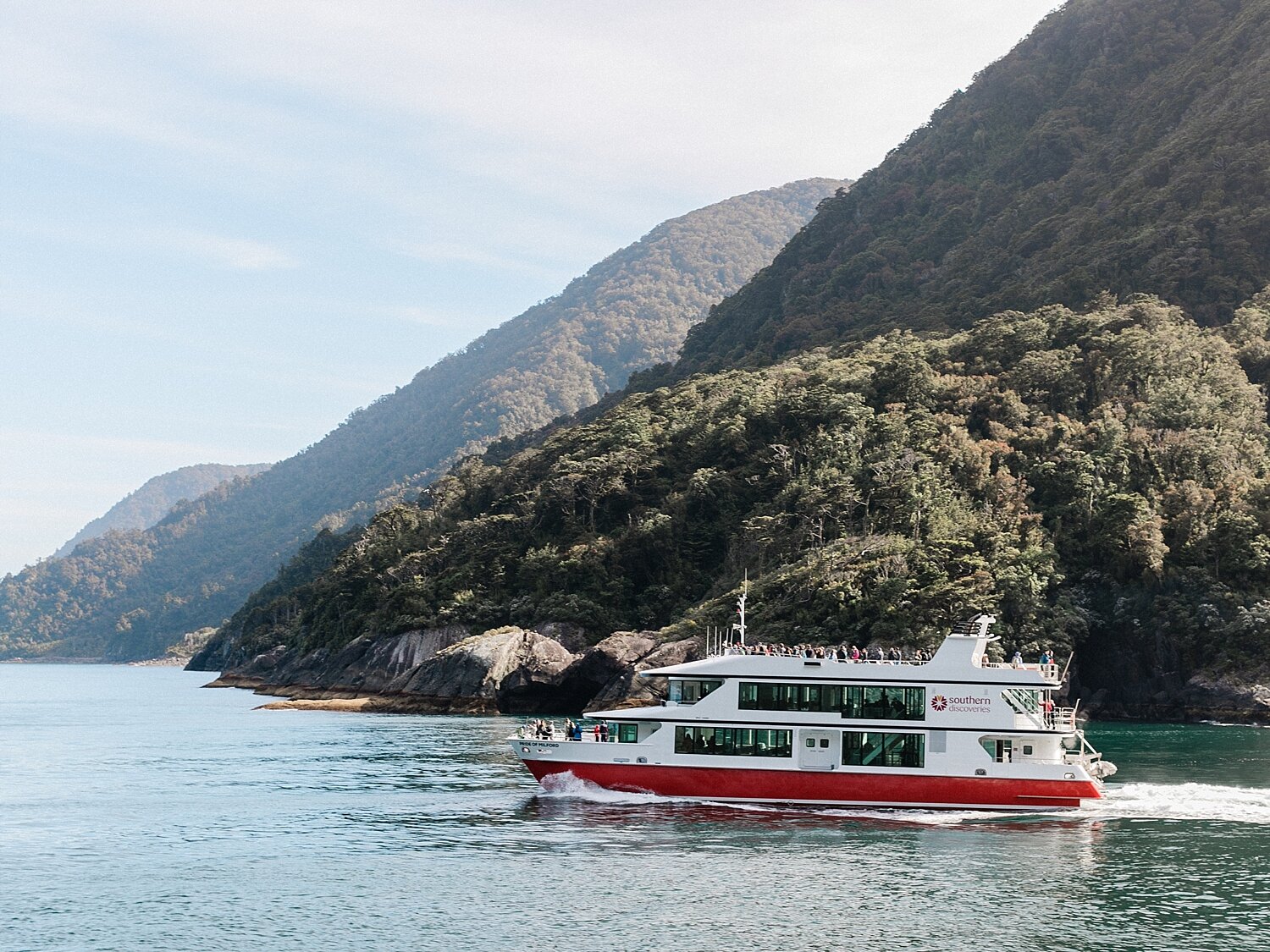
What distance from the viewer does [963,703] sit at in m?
54.4

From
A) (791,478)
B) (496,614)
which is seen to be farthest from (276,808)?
(791,478)

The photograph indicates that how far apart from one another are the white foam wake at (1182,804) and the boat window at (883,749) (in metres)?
7.08

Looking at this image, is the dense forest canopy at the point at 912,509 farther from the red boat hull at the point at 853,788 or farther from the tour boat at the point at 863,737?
the red boat hull at the point at 853,788

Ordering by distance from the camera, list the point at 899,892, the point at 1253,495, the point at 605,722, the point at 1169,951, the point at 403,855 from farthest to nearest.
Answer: the point at 1253,495, the point at 605,722, the point at 403,855, the point at 899,892, the point at 1169,951

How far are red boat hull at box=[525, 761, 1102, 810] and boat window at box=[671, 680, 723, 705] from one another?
2.91m

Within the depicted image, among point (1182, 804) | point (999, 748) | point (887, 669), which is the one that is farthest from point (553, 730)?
point (1182, 804)

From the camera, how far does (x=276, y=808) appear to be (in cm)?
5622

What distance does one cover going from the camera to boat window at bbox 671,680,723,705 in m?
56.0

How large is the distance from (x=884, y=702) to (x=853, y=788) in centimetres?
383

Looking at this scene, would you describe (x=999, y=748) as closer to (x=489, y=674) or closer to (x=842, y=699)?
(x=842, y=699)

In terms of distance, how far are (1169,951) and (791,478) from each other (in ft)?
Result: 349

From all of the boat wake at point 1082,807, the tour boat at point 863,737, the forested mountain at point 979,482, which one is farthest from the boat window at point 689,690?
the forested mountain at point 979,482

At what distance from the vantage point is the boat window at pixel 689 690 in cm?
5600

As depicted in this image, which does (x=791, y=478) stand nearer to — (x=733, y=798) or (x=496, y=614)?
(x=496, y=614)
